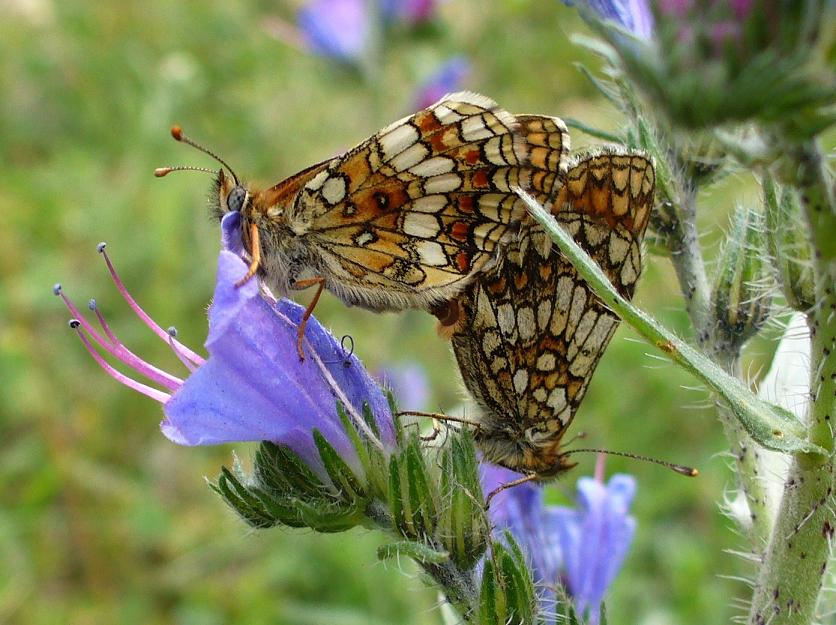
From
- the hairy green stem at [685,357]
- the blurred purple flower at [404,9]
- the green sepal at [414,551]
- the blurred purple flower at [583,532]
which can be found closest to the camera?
the hairy green stem at [685,357]

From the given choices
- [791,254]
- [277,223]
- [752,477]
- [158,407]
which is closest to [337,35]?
[158,407]

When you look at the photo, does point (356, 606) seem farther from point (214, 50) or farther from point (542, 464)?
point (214, 50)

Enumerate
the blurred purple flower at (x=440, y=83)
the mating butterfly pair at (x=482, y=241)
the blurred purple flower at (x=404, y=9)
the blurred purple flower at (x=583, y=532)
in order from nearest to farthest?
the mating butterfly pair at (x=482, y=241) → the blurred purple flower at (x=583, y=532) → the blurred purple flower at (x=440, y=83) → the blurred purple flower at (x=404, y=9)

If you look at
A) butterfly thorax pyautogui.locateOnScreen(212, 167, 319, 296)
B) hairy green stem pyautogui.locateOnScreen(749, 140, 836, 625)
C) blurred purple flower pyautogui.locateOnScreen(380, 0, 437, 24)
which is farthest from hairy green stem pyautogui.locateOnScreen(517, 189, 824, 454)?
blurred purple flower pyautogui.locateOnScreen(380, 0, 437, 24)

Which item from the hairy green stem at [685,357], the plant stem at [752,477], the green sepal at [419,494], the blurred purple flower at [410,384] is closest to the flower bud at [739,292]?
the plant stem at [752,477]

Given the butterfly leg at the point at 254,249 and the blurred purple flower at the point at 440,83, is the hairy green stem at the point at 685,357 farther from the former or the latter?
the blurred purple flower at the point at 440,83

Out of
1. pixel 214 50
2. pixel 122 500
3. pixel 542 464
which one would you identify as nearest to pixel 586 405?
pixel 122 500

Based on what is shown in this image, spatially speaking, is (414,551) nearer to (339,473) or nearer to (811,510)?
(339,473)
